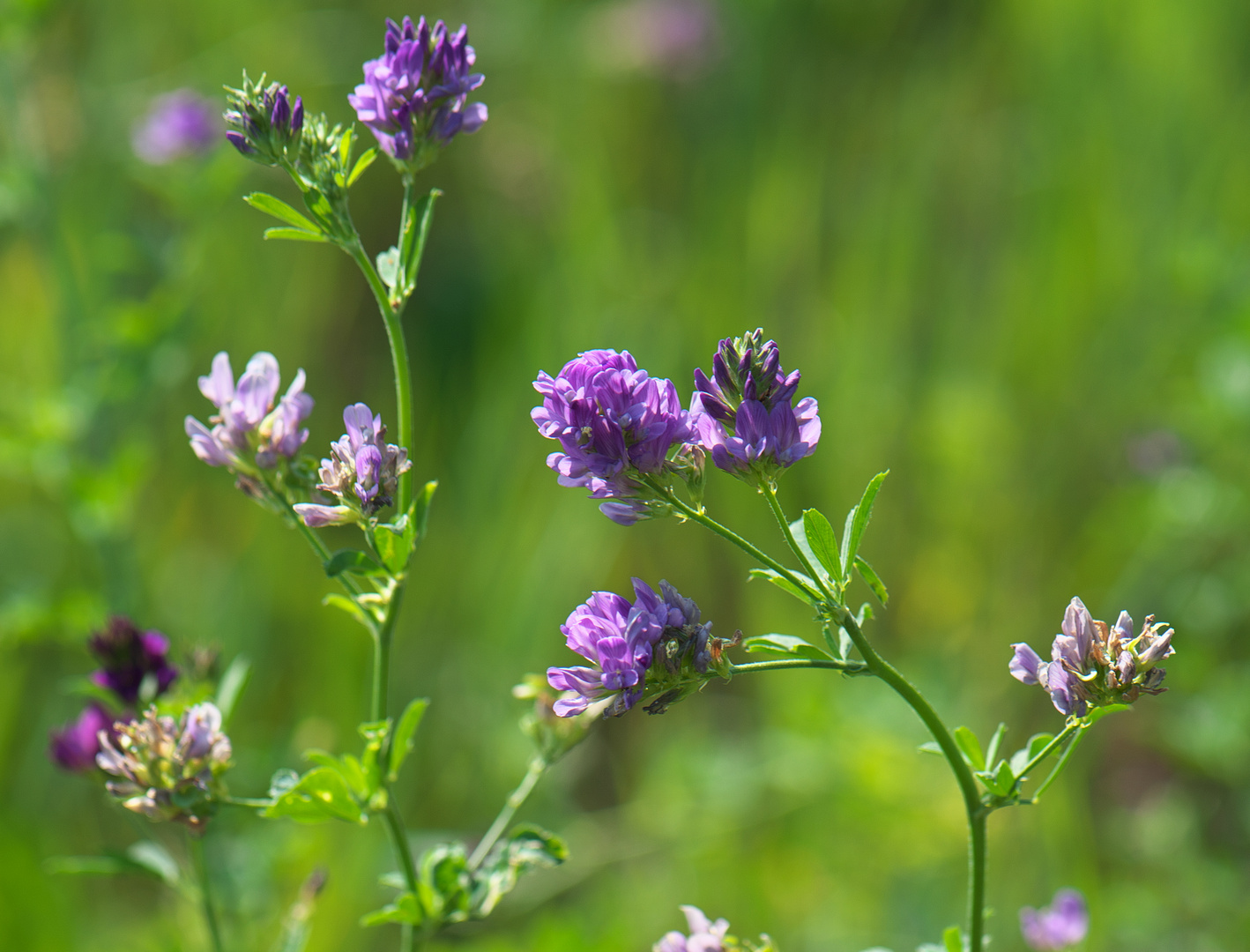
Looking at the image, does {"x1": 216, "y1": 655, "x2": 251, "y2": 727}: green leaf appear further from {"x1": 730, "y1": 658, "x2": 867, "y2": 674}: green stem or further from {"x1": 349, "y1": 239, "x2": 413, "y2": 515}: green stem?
{"x1": 730, "y1": 658, "x2": 867, "y2": 674}: green stem

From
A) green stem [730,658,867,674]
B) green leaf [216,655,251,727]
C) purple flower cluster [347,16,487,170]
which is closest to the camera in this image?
green stem [730,658,867,674]

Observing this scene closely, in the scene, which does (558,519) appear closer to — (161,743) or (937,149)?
(937,149)

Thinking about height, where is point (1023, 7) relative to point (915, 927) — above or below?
above

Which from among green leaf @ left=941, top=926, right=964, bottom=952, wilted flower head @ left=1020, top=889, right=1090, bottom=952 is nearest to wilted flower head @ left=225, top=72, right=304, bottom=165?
green leaf @ left=941, top=926, right=964, bottom=952

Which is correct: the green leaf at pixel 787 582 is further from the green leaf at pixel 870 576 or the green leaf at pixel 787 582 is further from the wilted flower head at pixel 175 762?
the wilted flower head at pixel 175 762

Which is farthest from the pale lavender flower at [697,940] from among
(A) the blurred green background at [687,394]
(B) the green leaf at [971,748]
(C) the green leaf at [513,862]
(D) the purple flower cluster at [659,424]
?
(A) the blurred green background at [687,394]

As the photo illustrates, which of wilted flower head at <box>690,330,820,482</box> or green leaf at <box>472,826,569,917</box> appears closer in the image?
wilted flower head at <box>690,330,820,482</box>

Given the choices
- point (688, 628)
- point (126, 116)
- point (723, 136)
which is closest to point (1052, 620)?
point (723, 136)
